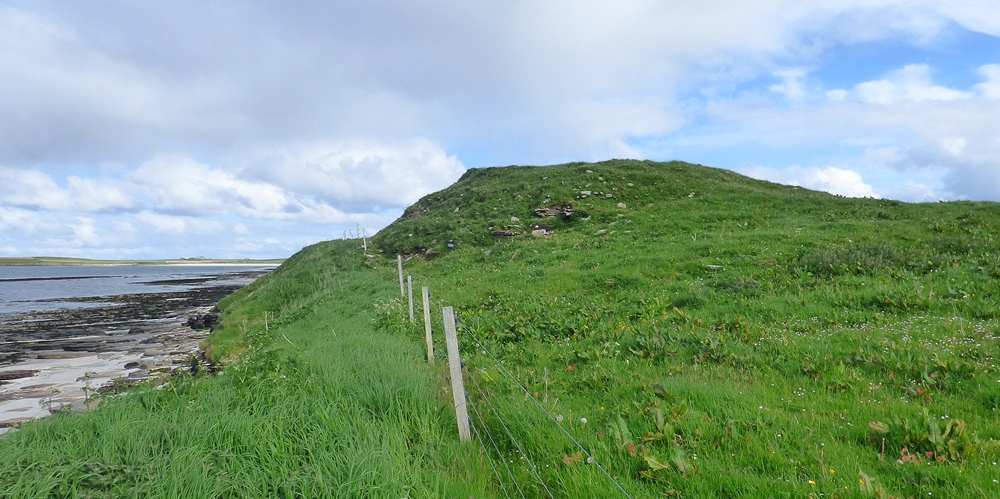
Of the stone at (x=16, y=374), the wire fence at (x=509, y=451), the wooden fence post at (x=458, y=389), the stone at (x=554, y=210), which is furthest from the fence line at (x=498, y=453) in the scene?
the stone at (x=554, y=210)

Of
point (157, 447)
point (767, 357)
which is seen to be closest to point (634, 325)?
point (767, 357)

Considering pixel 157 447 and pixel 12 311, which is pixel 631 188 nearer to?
pixel 157 447

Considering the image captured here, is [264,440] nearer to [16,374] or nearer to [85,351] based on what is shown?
[16,374]

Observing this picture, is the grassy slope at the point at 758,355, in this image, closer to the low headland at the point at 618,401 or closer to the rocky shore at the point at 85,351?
the low headland at the point at 618,401

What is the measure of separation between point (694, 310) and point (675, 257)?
7858mm

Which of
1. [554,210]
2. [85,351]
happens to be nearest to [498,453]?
[85,351]

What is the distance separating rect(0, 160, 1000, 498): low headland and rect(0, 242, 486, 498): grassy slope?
33 mm

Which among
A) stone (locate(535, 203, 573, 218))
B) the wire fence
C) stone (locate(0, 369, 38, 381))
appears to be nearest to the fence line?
the wire fence

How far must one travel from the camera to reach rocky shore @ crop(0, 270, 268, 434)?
17.0 metres

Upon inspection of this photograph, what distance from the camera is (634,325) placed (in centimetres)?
1150

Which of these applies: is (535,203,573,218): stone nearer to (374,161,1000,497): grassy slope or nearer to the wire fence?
(374,161,1000,497): grassy slope

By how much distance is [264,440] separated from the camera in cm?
548

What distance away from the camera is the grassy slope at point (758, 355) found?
4.94 m

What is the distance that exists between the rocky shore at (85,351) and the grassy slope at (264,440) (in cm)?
211
